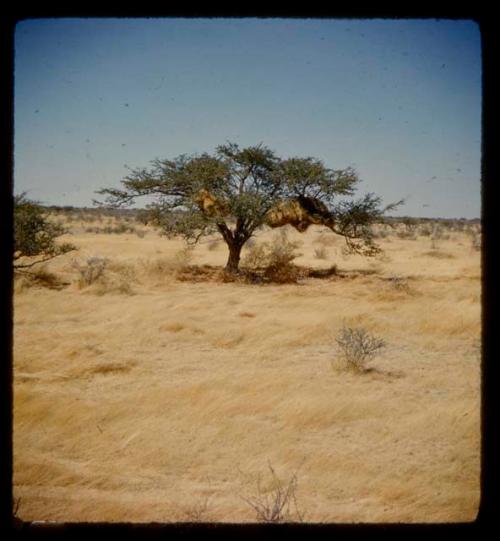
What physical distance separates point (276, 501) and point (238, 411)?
1927mm

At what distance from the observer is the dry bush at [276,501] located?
2.92m

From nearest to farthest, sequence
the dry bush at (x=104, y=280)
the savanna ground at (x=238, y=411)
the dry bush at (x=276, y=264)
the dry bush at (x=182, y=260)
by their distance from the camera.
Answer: the savanna ground at (x=238, y=411), the dry bush at (x=104, y=280), the dry bush at (x=276, y=264), the dry bush at (x=182, y=260)

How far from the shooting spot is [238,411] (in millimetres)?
4832

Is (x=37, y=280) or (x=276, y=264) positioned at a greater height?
(x=276, y=264)

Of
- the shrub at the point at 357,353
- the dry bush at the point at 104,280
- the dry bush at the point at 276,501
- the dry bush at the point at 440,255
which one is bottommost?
the dry bush at the point at 276,501

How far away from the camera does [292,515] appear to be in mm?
3078

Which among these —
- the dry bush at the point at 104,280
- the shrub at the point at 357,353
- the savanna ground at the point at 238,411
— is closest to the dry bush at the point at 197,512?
the savanna ground at the point at 238,411

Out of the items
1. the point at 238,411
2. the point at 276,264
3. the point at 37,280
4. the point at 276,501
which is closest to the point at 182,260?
the point at 276,264

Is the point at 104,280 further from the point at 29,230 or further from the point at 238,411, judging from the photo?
the point at 238,411

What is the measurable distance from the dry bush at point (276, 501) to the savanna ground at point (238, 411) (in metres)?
0.04

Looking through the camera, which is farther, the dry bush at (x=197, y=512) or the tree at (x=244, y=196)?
the tree at (x=244, y=196)

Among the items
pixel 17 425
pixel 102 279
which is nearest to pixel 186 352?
pixel 17 425

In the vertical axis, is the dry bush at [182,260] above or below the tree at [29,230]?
below

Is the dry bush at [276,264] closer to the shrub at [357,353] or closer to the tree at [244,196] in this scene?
the tree at [244,196]
